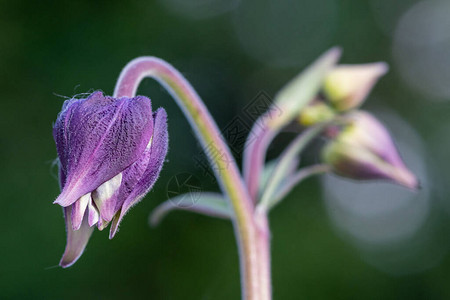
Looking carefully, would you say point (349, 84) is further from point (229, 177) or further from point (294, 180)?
point (229, 177)

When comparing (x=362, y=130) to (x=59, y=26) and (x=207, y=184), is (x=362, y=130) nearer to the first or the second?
(x=207, y=184)

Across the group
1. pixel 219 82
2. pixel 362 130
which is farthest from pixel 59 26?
pixel 362 130

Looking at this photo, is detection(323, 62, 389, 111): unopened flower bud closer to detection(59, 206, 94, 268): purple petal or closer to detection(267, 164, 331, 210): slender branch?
detection(267, 164, 331, 210): slender branch

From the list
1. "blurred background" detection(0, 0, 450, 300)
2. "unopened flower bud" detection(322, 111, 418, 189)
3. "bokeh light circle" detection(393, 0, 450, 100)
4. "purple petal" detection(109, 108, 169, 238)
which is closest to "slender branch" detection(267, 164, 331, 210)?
"unopened flower bud" detection(322, 111, 418, 189)

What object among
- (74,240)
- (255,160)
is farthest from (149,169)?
(255,160)

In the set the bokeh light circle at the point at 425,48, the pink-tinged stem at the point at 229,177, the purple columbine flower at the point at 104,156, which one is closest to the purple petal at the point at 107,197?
the purple columbine flower at the point at 104,156

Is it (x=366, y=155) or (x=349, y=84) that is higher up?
(x=349, y=84)
